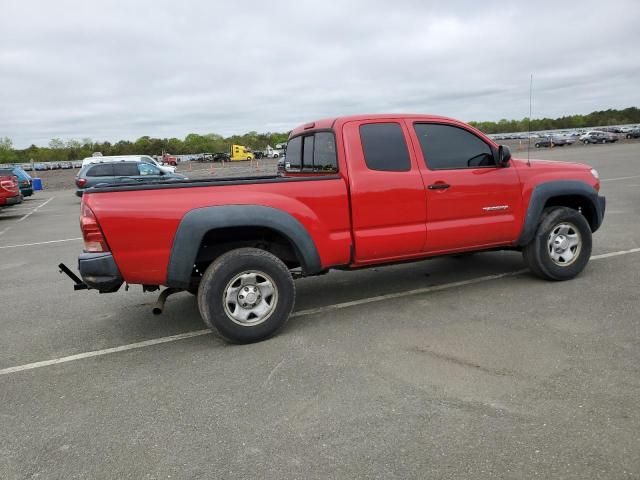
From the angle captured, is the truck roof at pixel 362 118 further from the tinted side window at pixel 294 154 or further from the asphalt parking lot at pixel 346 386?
the asphalt parking lot at pixel 346 386

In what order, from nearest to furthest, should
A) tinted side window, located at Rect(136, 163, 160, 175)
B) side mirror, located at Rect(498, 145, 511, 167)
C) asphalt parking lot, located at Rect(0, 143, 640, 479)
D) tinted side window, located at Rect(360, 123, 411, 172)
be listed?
asphalt parking lot, located at Rect(0, 143, 640, 479)
tinted side window, located at Rect(360, 123, 411, 172)
side mirror, located at Rect(498, 145, 511, 167)
tinted side window, located at Rect(136, 163, 160, 175)

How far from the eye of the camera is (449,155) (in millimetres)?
5133

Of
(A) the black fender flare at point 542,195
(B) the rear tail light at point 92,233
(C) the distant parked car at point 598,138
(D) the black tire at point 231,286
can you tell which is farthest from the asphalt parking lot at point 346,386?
(C) the distant parked car at point 598,138

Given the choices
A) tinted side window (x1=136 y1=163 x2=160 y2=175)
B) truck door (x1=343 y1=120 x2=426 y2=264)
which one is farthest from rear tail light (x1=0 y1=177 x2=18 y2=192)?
truck door (x1=343 y1=120 x2=426 y2=264)

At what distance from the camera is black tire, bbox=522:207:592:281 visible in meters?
5.50

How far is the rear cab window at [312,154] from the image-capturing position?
4.95 meters

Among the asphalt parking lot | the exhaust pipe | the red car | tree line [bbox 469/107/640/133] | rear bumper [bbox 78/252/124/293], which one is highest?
tree line [bbox 469/107/640/133]

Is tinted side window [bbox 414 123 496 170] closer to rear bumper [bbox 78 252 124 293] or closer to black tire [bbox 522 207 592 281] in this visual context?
black tire [bbox 522 207 592 281]

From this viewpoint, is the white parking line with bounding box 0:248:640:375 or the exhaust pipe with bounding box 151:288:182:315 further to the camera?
the exhaust pipe with bounding box 151:288:182:315

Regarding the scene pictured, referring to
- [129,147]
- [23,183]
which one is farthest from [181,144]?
[23,183]

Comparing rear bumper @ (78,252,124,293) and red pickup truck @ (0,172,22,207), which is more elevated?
red pickup truck @ (0,172,22,207)

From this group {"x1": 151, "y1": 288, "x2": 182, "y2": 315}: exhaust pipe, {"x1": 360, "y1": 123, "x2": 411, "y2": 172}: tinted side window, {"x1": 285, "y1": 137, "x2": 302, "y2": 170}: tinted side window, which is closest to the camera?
{"x1": 151, "y1": 288, "x2": 182, "y2": 315}: exhaust pipe

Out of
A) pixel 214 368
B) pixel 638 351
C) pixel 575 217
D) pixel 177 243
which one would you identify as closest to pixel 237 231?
pixel 177 243

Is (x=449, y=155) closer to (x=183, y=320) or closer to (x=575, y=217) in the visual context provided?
(x=575, y=217)
